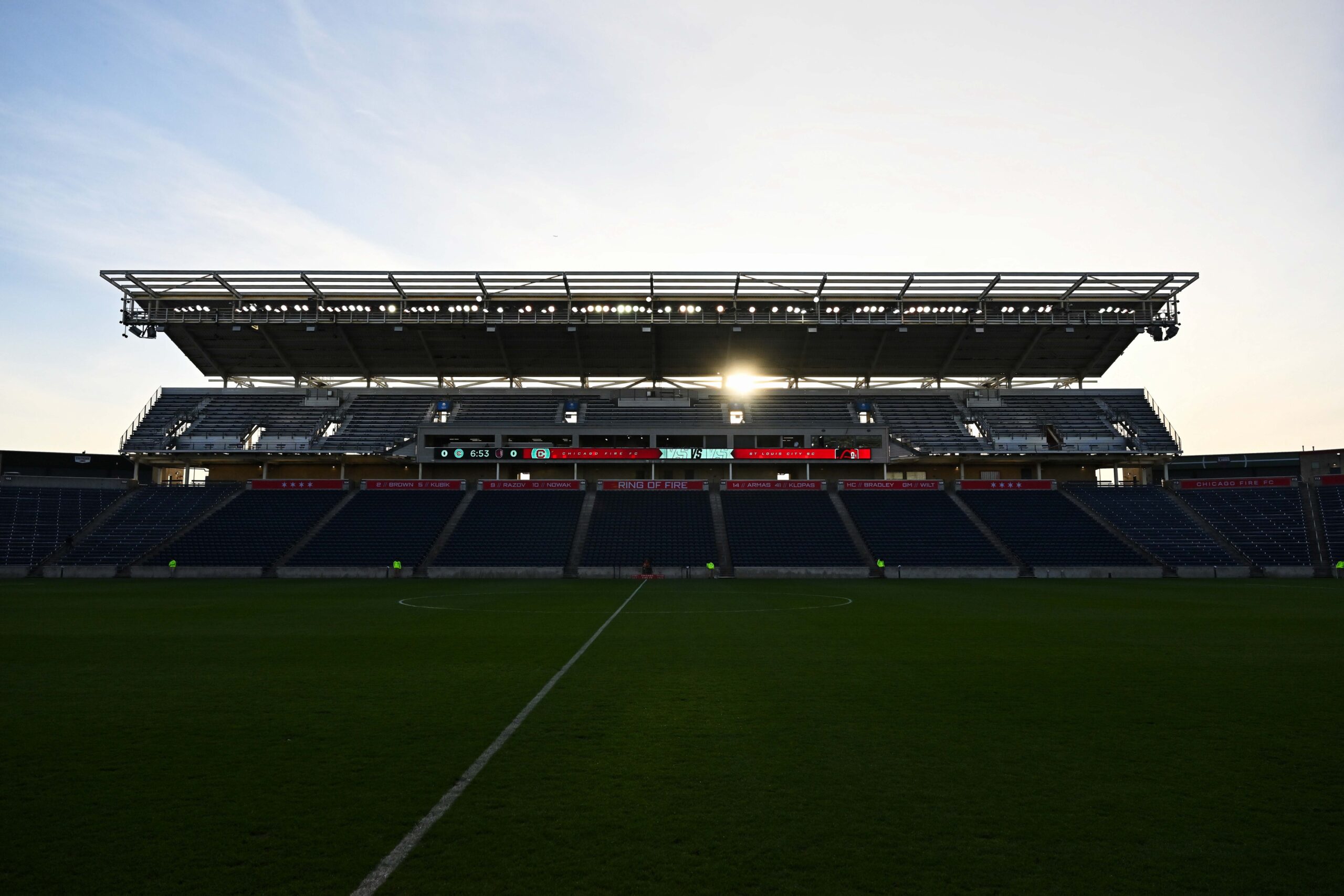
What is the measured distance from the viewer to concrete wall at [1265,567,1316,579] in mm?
42219

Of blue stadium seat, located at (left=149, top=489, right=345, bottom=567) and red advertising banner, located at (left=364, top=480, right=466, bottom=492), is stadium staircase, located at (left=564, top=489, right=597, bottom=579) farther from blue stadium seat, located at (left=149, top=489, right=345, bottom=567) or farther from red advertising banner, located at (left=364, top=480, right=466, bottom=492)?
blue stadium seat, located at (left=149, top=489, right=345, bottom=567)

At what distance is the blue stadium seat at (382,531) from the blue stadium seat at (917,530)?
2621 cm

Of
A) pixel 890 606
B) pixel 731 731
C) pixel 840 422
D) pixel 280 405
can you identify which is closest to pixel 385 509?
pixel 280 405

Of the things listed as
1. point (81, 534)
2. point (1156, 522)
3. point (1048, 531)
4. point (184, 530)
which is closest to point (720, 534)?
point (1048, 531)

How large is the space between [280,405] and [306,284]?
12.0 m

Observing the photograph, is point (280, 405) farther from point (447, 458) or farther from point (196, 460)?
point (447, 458)

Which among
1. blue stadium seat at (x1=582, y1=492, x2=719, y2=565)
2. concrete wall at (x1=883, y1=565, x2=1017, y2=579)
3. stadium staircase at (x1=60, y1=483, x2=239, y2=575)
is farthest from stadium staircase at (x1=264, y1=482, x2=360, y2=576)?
concrete wall at (x1=883, y1=565, x2=1017, y2=579)

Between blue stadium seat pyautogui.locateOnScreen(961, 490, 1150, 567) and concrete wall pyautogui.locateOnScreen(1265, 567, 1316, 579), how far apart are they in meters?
6.28

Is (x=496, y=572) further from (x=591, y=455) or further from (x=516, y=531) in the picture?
(x=591, y=455)

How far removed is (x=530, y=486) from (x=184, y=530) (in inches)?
837

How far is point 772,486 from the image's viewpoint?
54.6m

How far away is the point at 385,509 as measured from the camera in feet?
167

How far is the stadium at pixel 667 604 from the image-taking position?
5945 mm

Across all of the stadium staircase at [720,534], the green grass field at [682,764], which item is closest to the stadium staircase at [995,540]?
the stadium staircase at [720,534]
